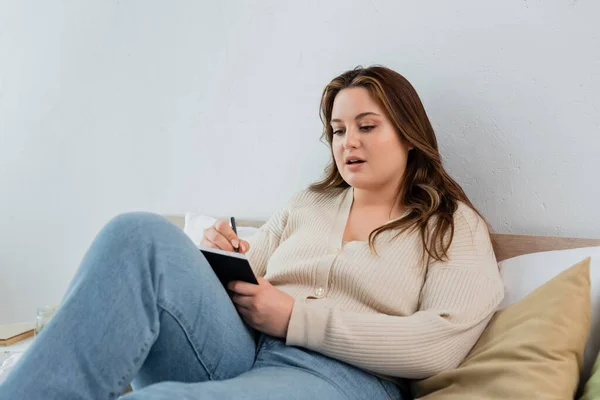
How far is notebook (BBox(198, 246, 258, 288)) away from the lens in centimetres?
104

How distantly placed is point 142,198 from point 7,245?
0.72 m

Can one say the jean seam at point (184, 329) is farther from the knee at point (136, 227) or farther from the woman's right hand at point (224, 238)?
the woman's right hand at point (224, 238)

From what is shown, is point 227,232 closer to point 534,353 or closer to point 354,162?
point 354,162

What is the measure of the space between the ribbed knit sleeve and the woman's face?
0.89 feet

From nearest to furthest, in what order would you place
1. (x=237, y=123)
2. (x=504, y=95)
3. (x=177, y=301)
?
(x=177, y=301) → (x=504, y=95) → (x=237, y=123)

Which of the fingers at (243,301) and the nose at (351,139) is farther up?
the nose at (351,139)

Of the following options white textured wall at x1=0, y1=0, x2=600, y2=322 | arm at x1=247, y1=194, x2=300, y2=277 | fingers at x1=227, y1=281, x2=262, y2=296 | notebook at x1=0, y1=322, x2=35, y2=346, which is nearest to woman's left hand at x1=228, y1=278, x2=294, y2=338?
fingers at x1=227, y1=281, x2=262, y2=296

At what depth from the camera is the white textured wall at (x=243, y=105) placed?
1.29 meters

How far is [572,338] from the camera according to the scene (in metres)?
0.96

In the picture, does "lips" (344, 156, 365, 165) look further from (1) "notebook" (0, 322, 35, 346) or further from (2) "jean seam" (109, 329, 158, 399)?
(1) "notebook" (0, 322, 35, 346)

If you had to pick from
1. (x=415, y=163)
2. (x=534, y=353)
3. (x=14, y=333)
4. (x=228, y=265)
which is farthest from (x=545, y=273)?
(x=14, y=333)

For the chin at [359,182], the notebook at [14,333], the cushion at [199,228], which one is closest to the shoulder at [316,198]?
the chin at [359,182]

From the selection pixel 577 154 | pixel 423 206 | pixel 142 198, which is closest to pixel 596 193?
pixel 577 154

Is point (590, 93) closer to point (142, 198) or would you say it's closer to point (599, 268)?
point (599, 268)
